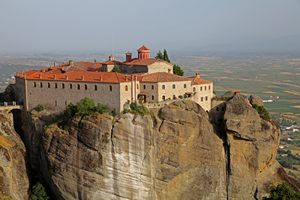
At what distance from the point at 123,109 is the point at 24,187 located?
14.3 metres

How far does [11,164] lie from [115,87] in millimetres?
14173

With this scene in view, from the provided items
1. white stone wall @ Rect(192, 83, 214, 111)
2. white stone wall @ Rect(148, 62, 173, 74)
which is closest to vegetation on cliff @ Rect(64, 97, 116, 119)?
white stone wall @ Rect(148, 62, 173, 74)

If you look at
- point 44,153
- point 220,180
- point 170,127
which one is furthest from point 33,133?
point 220,180

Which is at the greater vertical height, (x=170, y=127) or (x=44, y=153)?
(x=170, y=127)

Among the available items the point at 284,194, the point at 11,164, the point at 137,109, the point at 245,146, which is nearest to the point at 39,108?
the point at 11,164

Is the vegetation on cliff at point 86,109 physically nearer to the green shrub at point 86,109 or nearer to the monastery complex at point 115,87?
the green shrub at point 86,109

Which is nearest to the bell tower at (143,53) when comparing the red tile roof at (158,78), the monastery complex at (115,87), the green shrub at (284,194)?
the monastery complex at (115,87)

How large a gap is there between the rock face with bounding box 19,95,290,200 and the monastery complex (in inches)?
77.9

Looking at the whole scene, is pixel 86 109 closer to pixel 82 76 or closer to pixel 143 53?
pixel 82 76

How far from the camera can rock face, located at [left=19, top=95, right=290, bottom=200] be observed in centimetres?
4981

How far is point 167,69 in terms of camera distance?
60625 millimetres

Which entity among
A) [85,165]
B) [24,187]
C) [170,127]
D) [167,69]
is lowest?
[24,187]

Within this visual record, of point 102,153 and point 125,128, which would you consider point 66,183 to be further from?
point 125,128

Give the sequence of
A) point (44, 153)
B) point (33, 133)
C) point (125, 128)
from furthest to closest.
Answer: point (33, 133) < point (44, 153) < point (125, 128)
